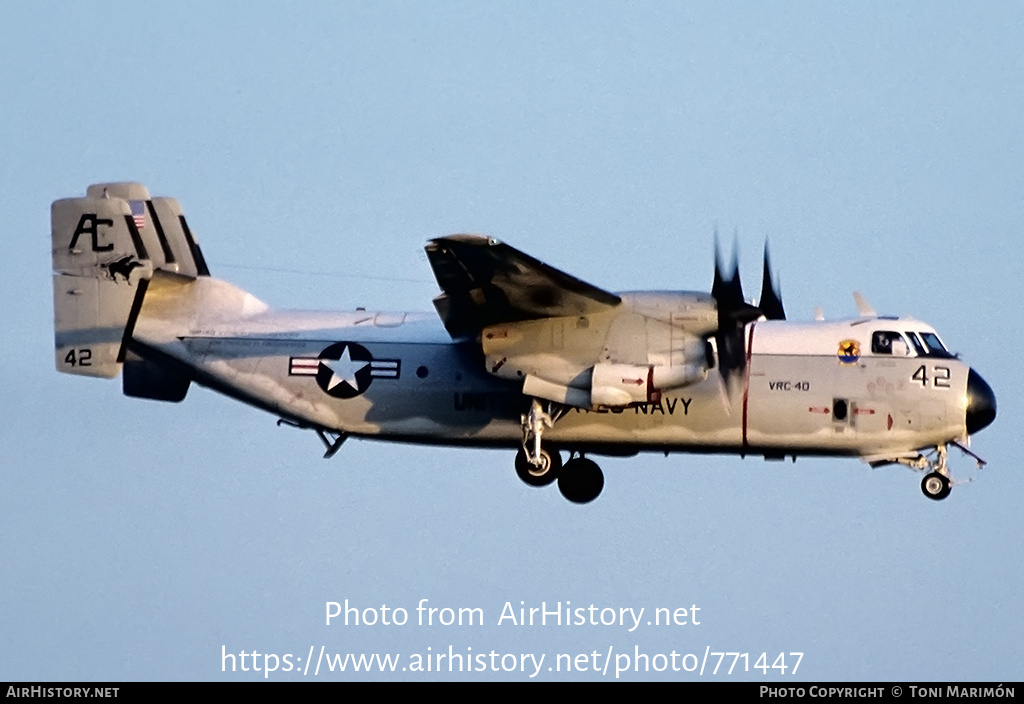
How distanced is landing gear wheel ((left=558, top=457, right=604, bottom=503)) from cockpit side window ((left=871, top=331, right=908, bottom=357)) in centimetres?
457

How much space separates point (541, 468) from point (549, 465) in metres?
0.19

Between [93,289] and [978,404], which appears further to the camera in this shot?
[93,289]

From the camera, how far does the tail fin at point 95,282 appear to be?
29547mm

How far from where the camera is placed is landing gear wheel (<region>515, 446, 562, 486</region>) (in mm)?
28891

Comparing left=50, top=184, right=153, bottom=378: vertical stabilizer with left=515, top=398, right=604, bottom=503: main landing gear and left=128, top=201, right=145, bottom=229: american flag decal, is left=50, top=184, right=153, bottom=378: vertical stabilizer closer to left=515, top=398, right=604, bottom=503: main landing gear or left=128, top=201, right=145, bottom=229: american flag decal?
left=128, top=201, right=145, bottom=229: american flag decal

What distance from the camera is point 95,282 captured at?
29.6m

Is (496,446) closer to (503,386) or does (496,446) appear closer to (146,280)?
(503,386)

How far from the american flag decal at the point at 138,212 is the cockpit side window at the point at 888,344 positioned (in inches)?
445

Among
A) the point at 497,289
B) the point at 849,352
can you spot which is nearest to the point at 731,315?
the point at 849,352

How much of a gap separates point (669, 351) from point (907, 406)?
145 inches

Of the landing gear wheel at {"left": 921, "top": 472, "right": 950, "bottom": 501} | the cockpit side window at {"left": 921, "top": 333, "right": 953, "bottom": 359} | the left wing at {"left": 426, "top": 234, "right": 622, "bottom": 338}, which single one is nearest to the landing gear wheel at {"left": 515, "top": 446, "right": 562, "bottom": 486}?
the left wing at {"left": 426, "top": 234, "right": 622, "bottom": 338}

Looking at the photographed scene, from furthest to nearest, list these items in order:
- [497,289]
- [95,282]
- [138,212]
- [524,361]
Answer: [138,212] → [95,282] → [524,361] → [497,289]

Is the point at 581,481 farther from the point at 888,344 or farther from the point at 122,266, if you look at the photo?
the point at 122,266

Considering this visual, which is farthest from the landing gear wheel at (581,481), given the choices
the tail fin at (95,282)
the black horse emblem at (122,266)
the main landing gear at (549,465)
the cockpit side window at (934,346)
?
the black horse emblem at (122,266)
